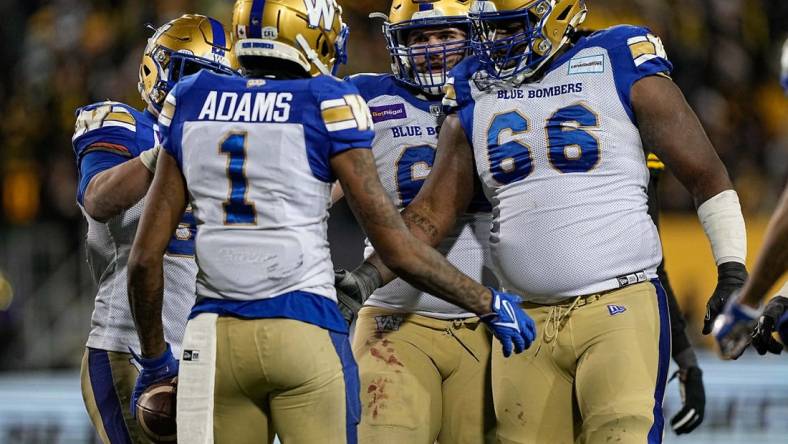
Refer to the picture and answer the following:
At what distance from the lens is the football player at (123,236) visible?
14.4 ft

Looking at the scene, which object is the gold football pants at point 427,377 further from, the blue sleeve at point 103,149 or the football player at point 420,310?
the blue sleeve at point 103,149

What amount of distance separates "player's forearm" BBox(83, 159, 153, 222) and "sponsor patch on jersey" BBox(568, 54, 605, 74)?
1.38 meters

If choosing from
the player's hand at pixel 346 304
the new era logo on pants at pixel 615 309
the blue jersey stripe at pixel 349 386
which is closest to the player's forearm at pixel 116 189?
the player's hand at pixel 346 304

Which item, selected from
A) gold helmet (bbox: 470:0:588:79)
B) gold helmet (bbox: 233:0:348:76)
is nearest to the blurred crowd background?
gold helmet (bbox: 470:0:588:79)

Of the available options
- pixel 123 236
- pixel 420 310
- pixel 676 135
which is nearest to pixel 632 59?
pixel 676 135

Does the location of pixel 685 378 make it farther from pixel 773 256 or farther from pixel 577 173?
pixel 773 256

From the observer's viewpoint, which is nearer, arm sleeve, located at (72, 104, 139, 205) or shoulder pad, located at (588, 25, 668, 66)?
shoulder pad, located at (588, 25, 668, 66)

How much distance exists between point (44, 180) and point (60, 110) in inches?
42.0

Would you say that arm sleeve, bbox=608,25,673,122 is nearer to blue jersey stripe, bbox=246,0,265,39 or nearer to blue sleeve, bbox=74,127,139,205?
blue jersey stripe, bbox=246,0,265,39

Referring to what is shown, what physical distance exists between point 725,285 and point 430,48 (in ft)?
4.28

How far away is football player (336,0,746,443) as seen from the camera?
3908 mm

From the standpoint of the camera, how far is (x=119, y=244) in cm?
450

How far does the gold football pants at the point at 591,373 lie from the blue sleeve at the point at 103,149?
1472 mm

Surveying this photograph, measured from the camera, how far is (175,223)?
3.57 m
